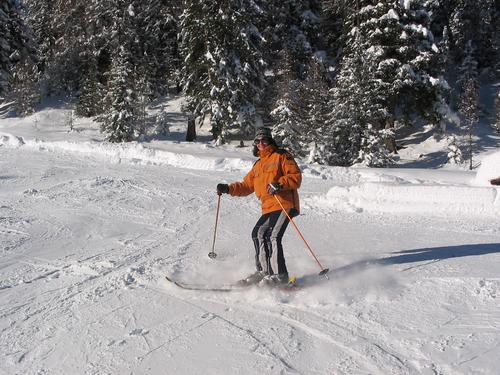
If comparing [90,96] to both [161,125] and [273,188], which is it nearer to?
[161,125]

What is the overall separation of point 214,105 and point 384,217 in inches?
683

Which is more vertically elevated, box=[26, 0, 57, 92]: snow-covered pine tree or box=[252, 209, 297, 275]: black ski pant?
box=[26, 0, 57, 92]: snow-covered pine tree

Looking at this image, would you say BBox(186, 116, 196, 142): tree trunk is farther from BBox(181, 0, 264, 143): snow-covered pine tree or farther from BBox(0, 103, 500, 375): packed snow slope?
BBox(0, 103, 500, 375): packed snow slope

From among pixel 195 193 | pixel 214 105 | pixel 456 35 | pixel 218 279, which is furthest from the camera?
pixel 456 35

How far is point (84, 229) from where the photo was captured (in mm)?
8359

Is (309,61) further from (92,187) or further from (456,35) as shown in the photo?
(92,187)

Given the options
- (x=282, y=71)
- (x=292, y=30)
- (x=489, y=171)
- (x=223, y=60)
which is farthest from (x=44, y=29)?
(x=489, y=171)

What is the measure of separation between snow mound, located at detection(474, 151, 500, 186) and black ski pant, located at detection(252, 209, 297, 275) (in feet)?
19.9

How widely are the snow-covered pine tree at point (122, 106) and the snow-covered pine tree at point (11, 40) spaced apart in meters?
9.88

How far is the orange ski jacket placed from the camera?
513 cm

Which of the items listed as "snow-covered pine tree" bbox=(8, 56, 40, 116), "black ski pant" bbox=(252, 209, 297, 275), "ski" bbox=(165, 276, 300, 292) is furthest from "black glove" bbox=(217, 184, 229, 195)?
"snow-covered pine tree" bbox=(8, 56, 40, 116)

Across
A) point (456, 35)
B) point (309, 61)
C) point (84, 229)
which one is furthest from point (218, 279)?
point (456, 35)

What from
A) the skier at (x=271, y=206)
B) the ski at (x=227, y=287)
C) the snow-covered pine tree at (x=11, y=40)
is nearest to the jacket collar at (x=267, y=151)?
the skier at (x=271, y=206)

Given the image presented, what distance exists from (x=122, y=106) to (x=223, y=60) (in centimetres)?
627
